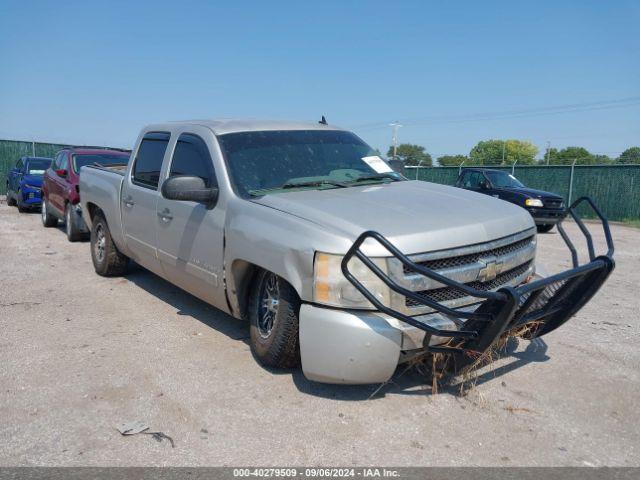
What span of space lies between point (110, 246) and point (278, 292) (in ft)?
12.4

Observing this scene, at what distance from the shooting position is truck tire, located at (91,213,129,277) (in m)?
6.82

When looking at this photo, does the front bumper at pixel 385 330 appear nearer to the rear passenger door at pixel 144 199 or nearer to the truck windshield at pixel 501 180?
the rear passenger door at pixel 144 199

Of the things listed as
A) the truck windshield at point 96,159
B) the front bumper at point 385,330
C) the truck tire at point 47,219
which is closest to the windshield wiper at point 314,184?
the front bumper at point 385,330

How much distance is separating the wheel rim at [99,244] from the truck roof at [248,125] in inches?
88.7

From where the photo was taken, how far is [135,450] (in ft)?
10.00

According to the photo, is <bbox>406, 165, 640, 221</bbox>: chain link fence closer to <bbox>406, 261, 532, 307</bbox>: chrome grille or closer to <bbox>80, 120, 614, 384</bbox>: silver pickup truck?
<bbox>80, 120, 614, 384</bbox>: silver pickup truck

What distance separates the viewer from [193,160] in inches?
192

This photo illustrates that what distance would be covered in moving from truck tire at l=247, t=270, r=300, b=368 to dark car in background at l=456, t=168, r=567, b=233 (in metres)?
10.3

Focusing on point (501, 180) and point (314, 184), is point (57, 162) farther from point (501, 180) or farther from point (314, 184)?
point (501, 180)

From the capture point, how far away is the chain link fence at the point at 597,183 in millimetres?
18859

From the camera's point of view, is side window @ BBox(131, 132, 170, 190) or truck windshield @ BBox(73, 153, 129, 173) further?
truck windshield @ BBox(73, 153, 129, 173)

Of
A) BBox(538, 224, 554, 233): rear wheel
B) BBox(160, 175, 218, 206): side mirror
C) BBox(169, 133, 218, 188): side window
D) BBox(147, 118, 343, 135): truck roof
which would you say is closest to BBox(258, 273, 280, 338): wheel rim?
BBox(160, 175, 218, 206): side mirror

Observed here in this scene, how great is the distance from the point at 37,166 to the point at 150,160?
11320 millimetres

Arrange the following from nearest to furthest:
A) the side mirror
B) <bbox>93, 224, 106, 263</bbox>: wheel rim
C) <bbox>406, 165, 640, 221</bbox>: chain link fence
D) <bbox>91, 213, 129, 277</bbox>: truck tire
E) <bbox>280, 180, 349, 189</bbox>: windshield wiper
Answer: the side mirror → <bbox>280, 180, 349, 189</bbox>: windshield wiper → <bbox>91, 213, 129, 277</bbox>: truck tire → <bbox>93, 224, 106, 263</bbox>: wheel rim → <bbox>406, 165, 640, 221</bbox>: chain link fence
